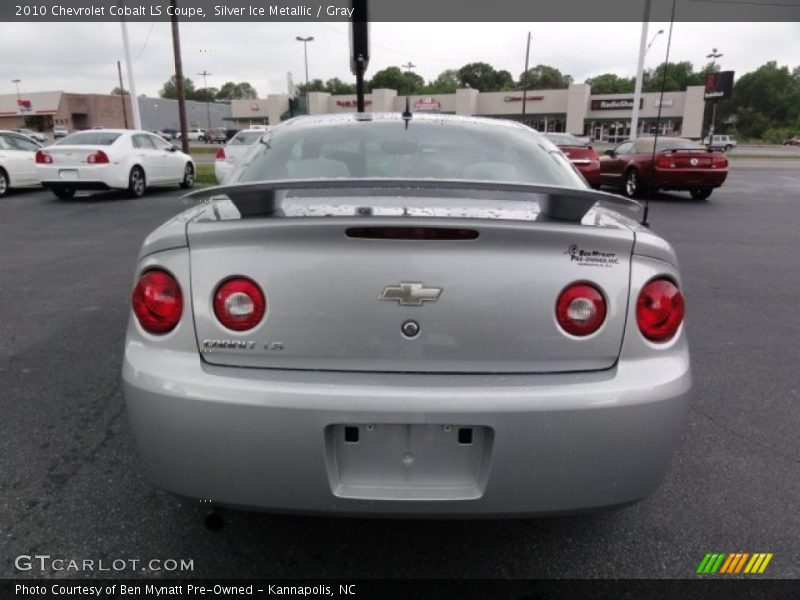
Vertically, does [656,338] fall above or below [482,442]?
above

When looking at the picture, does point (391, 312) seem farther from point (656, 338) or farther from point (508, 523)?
point (508, 523)

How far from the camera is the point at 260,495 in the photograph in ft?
5.86

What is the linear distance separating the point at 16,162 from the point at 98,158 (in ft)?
8.99

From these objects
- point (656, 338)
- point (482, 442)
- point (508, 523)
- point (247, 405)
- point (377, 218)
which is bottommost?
point (508, 523)

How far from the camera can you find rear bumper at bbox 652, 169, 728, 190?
1302 centimetres

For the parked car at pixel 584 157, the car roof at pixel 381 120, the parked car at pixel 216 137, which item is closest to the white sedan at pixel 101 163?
the parked car at pixel 584 157

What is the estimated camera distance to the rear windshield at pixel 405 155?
277 cm

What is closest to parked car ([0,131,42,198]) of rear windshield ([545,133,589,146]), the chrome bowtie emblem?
rear windshield ([545,133,589,146])

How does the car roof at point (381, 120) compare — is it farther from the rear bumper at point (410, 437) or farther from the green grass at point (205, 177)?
the green grass at point (205, 177)

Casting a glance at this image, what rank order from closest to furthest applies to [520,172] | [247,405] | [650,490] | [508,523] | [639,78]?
[247,405], [650,490], [508,523], [520,172], [639,78]

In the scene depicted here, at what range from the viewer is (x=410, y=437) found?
1744 mm

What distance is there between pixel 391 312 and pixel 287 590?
3.29 feet

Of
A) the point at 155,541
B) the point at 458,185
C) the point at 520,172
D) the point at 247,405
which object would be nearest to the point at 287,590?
the point at 155,541

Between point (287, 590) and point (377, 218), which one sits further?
Answer: point (287, 590)
